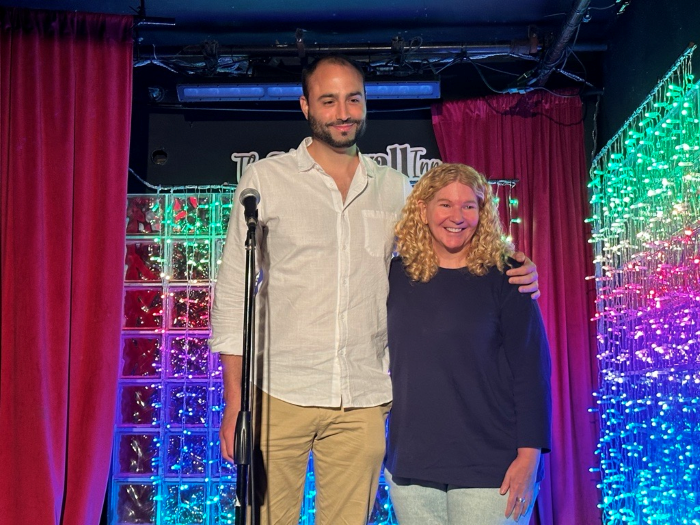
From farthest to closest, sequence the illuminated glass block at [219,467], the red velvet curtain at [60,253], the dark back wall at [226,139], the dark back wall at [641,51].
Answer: the dark back wall at [226,139], the illuminated glass block at [219,467], the red velvet curtain at [60,253], the dark back wall at [641,51]

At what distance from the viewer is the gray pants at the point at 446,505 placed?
1984mm

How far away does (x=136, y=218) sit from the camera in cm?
482

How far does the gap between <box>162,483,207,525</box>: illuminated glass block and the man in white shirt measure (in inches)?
105

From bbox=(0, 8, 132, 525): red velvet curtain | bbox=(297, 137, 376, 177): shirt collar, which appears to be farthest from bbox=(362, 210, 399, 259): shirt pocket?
bbox=(0, 8, 132, 525): red velvet curtain

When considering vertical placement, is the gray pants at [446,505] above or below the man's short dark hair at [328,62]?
below

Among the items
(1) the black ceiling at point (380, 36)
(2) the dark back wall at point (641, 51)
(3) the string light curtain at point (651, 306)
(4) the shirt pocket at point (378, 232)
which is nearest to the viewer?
(4) the shirt pocket at point (378, 232)

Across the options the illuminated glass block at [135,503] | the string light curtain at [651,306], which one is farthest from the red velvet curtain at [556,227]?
the illuminated glass block at [135,503]

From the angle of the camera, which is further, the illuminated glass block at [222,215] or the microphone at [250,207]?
the illuminated glass block at [222,215]

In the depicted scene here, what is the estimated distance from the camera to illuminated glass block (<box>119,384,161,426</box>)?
4676 millimetres

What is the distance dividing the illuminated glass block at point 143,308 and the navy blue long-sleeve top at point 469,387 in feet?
9.71

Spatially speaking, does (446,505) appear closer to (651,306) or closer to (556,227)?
(651,306)

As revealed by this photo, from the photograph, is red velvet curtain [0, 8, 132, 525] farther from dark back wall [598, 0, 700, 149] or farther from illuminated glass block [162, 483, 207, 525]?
dark back wall [598, 0, 700, 149]

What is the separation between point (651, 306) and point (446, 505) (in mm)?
A: 2019

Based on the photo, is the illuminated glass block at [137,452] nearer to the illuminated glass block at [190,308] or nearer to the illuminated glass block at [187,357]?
the illuminated glass block at [187,357]
